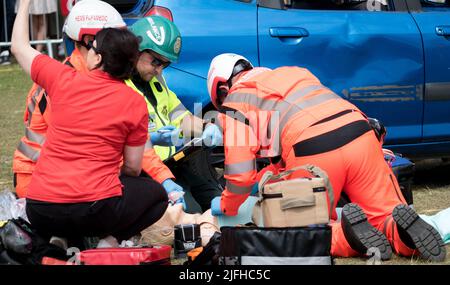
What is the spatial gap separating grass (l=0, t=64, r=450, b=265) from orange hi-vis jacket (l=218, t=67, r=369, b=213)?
2.09ft

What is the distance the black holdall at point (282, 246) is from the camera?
18.7ft

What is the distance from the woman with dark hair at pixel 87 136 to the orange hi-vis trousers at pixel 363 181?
1060 mm

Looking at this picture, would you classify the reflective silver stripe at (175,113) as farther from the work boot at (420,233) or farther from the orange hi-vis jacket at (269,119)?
the work boot at (420,233)

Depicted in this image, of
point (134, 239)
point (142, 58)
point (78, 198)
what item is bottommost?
point (134, 239)

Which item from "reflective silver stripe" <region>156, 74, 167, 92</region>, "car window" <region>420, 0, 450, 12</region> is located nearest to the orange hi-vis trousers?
"reflective silver stripe" <region>156, 74, 167, 92</region>

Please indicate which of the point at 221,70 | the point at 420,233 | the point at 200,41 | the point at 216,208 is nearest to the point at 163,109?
the point at 200,41

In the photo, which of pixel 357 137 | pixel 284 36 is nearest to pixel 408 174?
pixel 357 137

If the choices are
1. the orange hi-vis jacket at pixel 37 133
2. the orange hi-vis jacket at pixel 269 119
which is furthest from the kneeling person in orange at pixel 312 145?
the orange hi-vis jacket at pixel 37 133

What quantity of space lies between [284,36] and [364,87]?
716 mm

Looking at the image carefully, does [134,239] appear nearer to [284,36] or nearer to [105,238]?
[105,238]

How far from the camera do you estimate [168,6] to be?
26.6 ft

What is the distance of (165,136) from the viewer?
7.35m

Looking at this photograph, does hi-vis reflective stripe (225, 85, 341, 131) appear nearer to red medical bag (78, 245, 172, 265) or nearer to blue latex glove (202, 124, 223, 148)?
blue latex glove (202, 124, 223, 148)

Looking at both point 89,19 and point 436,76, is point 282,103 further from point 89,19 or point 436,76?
point 436,76
